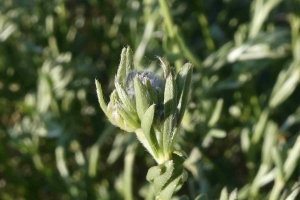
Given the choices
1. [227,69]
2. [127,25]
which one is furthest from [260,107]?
[127,25]

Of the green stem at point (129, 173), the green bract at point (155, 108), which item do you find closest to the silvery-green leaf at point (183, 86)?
the green bract at point (155, 108)

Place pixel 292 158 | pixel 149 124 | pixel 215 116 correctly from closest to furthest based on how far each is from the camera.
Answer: pixel 149 124 < pixel 292 158 < pixel 215 116

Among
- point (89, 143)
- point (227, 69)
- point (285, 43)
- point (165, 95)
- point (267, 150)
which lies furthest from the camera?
point (89, 143)

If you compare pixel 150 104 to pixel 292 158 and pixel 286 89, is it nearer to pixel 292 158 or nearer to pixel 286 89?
pixel 292 158

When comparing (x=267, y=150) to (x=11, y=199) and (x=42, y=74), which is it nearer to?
(x=42, y=74)

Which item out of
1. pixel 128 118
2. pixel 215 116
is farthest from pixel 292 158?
A: pixel 128 118

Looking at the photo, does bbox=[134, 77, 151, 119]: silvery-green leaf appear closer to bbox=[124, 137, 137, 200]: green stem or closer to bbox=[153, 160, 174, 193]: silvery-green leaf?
bbox=[153, 160, 174, 193]: silvery-green leaf

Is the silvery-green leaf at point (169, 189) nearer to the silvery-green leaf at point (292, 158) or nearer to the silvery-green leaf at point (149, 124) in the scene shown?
the silvery-green leaf at point (149, 124)
